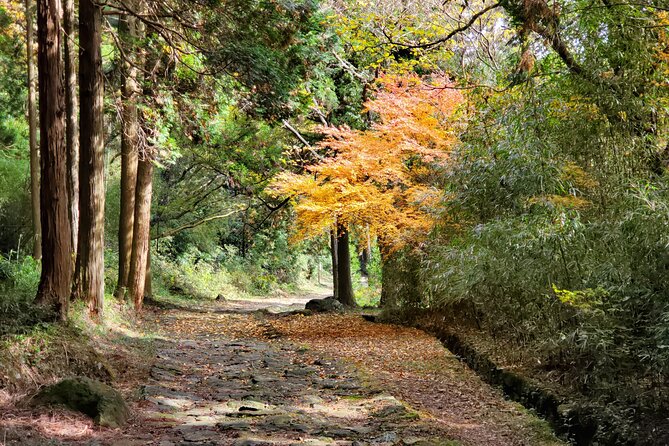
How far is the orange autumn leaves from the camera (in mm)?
10750

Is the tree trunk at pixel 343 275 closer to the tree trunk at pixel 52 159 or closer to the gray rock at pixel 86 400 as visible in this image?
the tree trunk at pixel 52 159

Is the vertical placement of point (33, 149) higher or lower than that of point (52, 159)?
higher

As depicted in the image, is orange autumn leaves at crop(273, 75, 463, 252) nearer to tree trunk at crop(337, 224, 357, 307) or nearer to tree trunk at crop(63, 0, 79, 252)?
tree trunk at crop(63, 0, 79, 252)

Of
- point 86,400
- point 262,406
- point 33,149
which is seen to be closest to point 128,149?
point 33,149

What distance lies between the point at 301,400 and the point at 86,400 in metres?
2.29

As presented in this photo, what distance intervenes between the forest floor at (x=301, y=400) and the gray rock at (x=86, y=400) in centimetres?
10

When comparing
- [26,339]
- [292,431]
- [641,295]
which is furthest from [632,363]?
[26,339]

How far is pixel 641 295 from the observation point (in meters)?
4.55

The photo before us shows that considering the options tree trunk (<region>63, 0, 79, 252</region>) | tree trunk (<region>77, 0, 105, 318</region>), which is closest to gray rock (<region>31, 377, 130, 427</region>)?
tree trunk (<region>77, 0, 105, 318</region>)

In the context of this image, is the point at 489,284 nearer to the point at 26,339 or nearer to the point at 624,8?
the point at 624,8

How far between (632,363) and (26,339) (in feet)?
17.6

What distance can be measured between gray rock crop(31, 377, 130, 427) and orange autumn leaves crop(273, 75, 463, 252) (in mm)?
6429

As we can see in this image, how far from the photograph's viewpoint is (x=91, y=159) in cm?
898

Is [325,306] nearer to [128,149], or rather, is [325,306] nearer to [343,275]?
[343,275]
